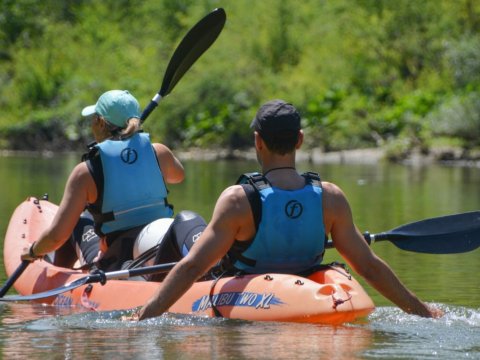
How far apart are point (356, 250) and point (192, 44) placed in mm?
3780

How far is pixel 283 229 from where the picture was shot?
612cm

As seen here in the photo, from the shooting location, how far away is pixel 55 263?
27.6ft

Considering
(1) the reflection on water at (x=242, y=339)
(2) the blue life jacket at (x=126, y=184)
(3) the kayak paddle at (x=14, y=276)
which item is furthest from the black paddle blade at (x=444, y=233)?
(3) the kayak paddle at (x=14, y=276)

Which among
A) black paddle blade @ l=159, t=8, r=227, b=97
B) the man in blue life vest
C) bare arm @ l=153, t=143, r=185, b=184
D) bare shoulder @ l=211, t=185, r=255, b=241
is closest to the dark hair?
the man in blue life vest

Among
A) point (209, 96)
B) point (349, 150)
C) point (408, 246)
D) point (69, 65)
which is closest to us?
point (408, 246)

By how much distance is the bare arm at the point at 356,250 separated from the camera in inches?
243

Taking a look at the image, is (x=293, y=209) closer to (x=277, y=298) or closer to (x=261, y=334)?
(x=277, y=298)

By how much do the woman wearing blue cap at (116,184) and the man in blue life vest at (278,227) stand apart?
1.18 meters

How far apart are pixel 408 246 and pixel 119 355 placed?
94.4 inches

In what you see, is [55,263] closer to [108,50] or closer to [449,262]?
[449,262]

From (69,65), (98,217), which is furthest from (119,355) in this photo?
(69,65)

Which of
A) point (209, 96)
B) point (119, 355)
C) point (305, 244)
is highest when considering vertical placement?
point (209, 96)

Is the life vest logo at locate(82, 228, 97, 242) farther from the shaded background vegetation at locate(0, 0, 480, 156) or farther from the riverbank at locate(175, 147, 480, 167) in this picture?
the shaded background vegetation at locate(0, 0, 480, 156)

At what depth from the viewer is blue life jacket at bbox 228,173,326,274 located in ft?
19.8
